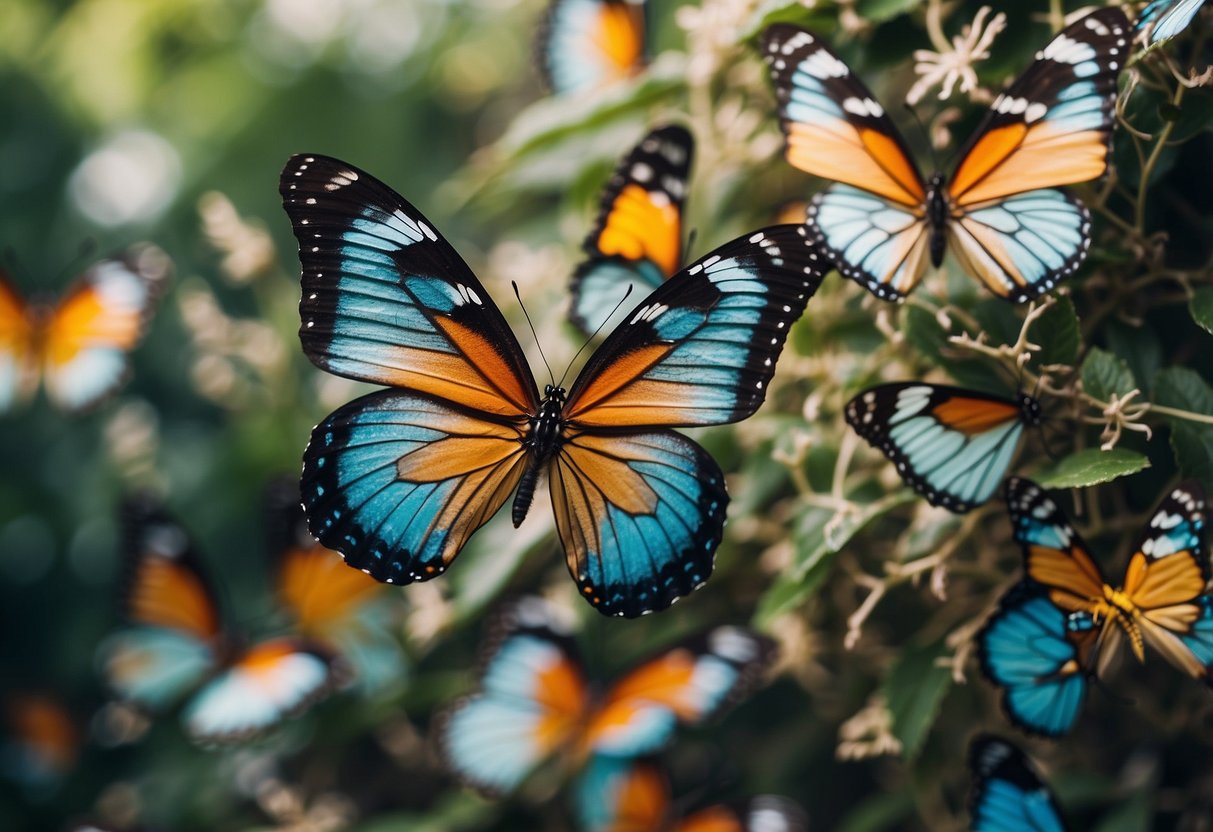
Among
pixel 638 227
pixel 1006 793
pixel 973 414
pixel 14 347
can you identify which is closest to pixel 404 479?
pixel 638 227

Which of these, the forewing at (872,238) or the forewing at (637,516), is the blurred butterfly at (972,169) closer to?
the forewing at (872,238)

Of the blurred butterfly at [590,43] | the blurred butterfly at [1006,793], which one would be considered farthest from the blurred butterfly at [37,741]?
the blurred butterfly at [1006,793]

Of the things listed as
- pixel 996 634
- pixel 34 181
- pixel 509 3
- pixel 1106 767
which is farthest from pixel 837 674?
pixel 34 181

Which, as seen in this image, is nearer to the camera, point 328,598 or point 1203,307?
point 1203,307

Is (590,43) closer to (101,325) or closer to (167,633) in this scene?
(101,325)

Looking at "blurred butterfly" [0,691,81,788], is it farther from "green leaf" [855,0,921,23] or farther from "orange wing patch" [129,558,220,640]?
"green leaf" [855,0,921,23]

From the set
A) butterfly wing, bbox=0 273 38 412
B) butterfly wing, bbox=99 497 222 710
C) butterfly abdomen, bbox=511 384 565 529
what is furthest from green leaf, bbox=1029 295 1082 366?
butterfly wing, bbox=0 273 38 412
